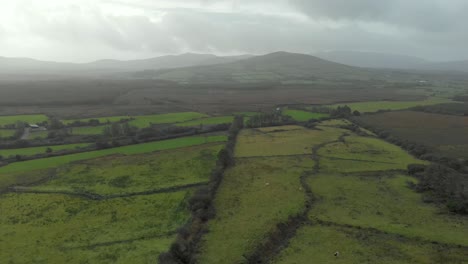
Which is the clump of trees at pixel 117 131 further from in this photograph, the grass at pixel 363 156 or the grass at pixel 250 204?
the grass at pixel 363 156

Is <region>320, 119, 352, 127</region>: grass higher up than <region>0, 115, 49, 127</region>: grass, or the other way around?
<region>0, 115, 49, 127</region>: grass

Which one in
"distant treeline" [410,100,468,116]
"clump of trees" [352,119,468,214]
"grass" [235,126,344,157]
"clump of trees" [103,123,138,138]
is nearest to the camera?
"clump of trees" [352,119,468,214]

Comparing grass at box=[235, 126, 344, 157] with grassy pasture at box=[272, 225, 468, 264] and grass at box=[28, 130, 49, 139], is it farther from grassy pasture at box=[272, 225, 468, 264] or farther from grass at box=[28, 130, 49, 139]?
grass at box=[28, 130, 49, 139]

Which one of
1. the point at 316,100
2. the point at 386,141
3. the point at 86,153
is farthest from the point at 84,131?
the point at 316,100

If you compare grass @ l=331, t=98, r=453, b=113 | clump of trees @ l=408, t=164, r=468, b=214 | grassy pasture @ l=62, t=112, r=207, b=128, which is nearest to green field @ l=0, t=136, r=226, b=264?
clump of trees @ l=408, t=164, r=468, b=214

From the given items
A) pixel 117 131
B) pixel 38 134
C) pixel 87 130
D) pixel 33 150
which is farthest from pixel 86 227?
pixel 38 134

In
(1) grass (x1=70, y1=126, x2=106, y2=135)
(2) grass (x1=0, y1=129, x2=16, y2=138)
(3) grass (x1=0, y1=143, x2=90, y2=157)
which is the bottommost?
(3) grass (x1=0, y1=143, x2=90, y2=157)

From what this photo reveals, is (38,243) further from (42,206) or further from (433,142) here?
(433,142)
